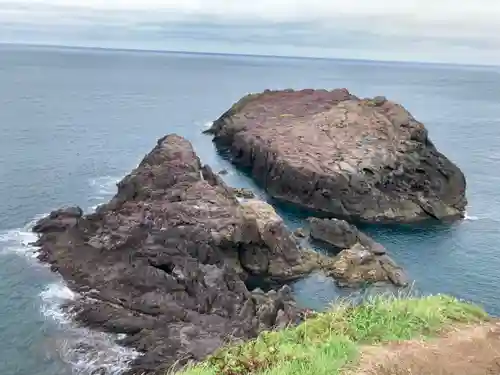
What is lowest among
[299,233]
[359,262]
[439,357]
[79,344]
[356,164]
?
[299,233]

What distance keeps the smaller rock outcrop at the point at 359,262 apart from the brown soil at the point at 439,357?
3929 centimetres

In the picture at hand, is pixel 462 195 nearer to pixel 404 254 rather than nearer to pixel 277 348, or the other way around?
pixel 404 254

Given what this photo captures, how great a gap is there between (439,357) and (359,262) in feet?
139

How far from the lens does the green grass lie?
1151cm

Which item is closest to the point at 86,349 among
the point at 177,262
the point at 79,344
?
the point at 79,344

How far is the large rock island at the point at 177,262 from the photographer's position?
39781mm

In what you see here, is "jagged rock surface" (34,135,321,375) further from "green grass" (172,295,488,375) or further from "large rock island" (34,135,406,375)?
"green grass" (172,295,488,375)

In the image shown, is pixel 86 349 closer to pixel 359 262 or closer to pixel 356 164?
pixel 359 262

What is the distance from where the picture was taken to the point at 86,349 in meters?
38.0

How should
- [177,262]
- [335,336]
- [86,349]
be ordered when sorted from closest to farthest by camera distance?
1. [335,336]
2. [86,349]
3. [177,262]

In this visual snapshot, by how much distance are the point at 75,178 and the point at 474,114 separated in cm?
12650

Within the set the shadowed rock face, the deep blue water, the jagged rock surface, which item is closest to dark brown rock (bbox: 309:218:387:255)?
the deep blue water

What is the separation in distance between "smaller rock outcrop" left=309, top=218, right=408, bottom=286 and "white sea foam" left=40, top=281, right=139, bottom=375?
20.7m

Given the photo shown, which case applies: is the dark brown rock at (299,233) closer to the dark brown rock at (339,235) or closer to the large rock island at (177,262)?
the dark brown rock at (339,235)
